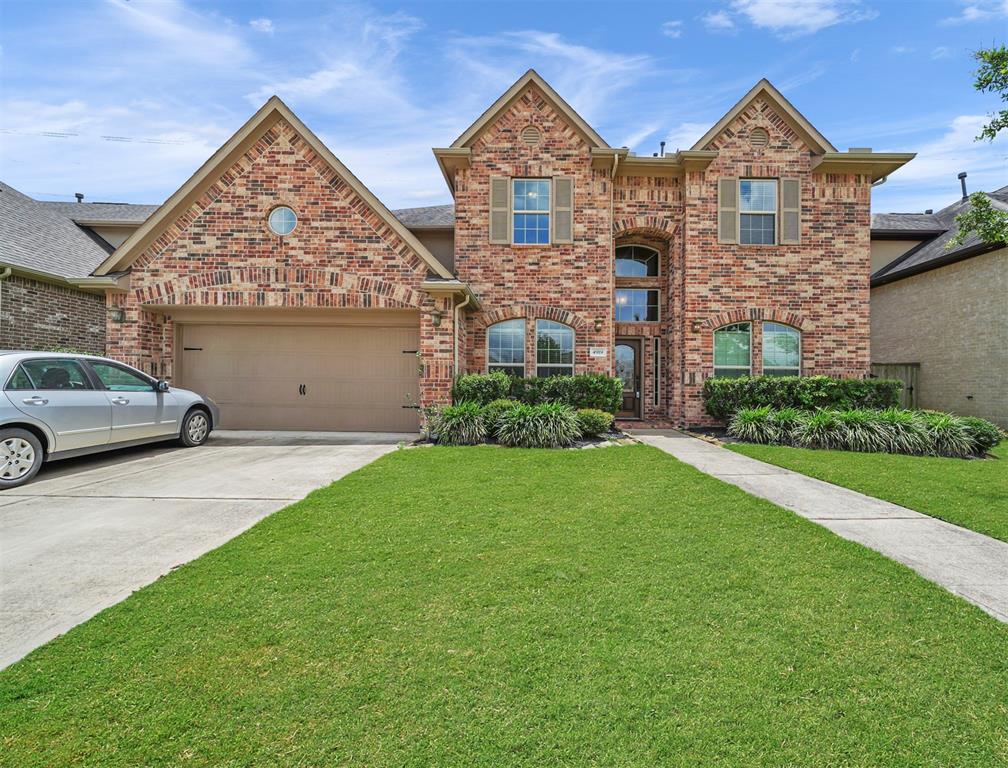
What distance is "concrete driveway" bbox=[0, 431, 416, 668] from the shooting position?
2.89 m

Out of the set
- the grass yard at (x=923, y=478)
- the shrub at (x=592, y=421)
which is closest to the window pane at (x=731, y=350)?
the grass yard at (x=923, y=478)

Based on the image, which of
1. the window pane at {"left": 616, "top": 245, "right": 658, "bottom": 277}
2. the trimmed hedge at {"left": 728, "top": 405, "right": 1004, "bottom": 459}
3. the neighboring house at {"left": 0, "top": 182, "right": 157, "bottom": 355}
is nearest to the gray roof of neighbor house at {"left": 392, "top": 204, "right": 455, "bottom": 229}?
the window pane at {"left": 616, "top": 245, "right": 658, "bottom": 277}

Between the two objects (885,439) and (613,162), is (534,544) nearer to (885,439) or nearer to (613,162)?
(885,439)

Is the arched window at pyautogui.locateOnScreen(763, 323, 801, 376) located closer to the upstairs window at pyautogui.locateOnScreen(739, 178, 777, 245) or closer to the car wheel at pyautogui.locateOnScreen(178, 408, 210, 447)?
the upstairs window at pyautogui.locateOnScreen(739, 178, 777, 245)

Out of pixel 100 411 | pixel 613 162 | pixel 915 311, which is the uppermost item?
pixel 613 162

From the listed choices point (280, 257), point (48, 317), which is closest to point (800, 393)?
point (280, 257)

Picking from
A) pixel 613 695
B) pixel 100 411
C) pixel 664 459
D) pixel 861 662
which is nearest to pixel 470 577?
pixel 613 695

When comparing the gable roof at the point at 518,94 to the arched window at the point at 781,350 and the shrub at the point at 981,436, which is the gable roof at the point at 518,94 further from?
the shrub at the point at 981,436

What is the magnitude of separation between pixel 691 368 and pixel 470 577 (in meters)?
10.0

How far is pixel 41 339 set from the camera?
34.0ft

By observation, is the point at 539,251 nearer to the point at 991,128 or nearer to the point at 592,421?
the point at 592,421

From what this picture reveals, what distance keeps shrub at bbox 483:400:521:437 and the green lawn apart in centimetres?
523

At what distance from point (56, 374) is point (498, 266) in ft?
27.2

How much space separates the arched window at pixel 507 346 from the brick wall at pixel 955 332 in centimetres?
1152
